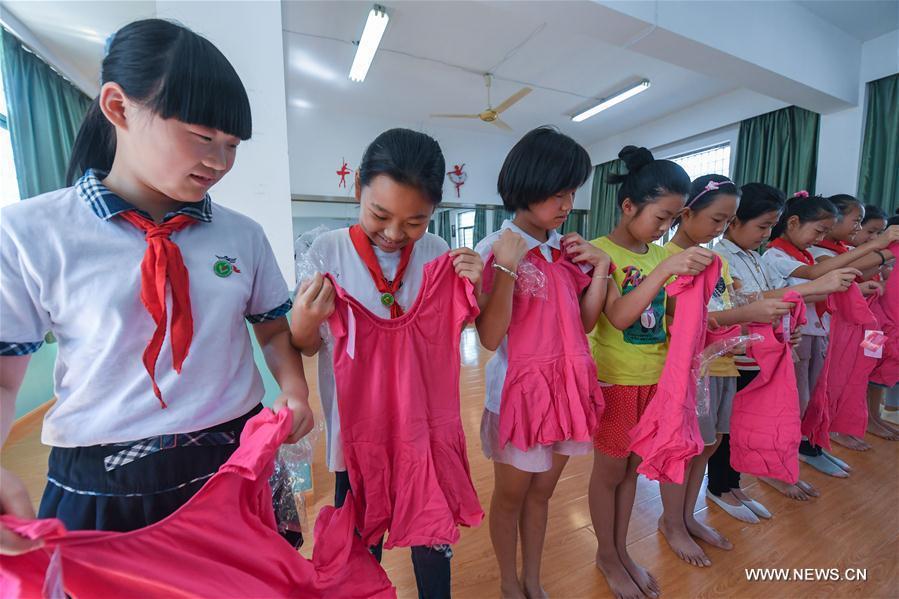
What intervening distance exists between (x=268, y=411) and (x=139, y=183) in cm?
42

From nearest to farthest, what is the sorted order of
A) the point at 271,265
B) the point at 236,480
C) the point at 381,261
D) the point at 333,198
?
the point at 236,480, the point at 271,265, the point at 381,261, the point at 333,198

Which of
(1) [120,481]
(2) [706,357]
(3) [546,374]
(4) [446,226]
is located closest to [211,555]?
(1) [120,481]

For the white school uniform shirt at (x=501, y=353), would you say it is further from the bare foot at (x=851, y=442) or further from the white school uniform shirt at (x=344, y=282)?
the bare foot at (x=851, y=442)

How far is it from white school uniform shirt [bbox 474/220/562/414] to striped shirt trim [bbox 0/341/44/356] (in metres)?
0.89

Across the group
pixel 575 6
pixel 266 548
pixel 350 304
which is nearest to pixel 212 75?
pixel 350 304

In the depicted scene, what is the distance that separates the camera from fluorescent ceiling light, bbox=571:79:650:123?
17.0 ft

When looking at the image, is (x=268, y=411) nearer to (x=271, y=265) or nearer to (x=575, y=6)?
(x=271, y=265)

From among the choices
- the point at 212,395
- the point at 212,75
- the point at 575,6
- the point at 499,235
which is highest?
the point at 575,6

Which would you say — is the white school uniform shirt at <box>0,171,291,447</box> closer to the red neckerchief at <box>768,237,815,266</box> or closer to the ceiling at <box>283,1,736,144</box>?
the red neckerchief at <box>768,237,815,266</box>

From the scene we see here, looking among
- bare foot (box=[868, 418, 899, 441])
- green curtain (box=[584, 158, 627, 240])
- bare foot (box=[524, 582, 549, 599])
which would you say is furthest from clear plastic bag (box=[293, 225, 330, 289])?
green curtain (box=[584, 158, 627, 240])

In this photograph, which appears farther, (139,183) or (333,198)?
(333,198)

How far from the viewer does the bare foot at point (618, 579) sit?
1.34 m

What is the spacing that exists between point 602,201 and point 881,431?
5722 millimetres

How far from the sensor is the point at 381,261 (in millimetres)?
955
